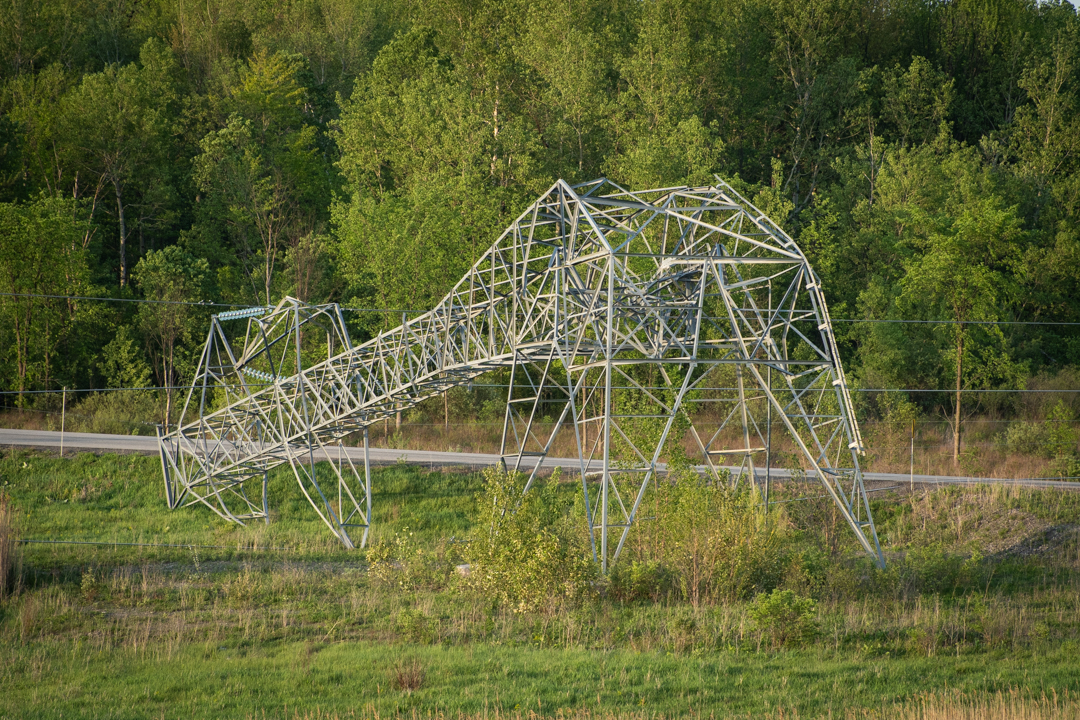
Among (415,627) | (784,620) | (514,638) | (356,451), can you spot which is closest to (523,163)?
(356,451)

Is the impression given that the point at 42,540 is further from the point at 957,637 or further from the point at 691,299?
the point at 957,637

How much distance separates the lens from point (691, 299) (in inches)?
Answer: 787

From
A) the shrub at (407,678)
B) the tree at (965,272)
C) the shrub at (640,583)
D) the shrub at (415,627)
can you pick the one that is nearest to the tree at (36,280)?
the shrub at (415,627)

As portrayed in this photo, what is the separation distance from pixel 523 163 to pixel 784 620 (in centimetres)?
3351

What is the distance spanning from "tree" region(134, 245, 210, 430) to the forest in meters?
0.16

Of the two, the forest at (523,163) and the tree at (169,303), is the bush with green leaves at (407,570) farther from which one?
the tree at (169,303)

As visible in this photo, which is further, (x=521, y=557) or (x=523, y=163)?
(x=523, y=163)

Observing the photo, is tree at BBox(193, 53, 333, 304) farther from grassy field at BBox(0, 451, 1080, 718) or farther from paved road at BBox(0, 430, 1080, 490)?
grassy field at BBox(0, 451, 1080, 718)

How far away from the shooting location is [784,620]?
1352 centimetres

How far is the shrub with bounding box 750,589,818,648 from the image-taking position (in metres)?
13.4

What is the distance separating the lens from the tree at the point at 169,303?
43.8 meters

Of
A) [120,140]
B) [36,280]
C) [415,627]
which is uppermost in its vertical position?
[120,140]

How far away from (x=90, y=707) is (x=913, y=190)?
42043mm

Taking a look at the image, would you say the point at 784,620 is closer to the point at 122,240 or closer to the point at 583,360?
the point at 583,360
